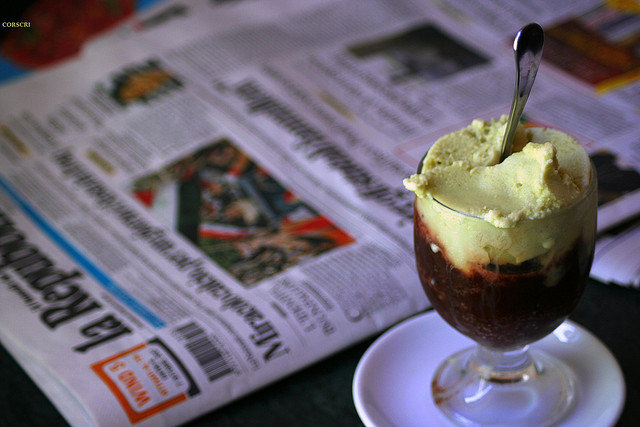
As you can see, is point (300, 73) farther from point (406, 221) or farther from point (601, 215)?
point (601, 215)

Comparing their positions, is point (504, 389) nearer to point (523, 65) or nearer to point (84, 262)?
point (523, 65)

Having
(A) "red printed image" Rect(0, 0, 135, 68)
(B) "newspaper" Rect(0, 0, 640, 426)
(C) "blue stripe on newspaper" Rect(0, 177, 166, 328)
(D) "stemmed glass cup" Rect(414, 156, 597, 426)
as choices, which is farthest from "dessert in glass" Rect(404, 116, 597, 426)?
(A) "red printed image" Rect(0, 0, 135, 68)

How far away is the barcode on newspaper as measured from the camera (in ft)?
1.66

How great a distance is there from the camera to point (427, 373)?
0.49 m

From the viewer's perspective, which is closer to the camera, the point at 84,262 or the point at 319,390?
the point at 319,390

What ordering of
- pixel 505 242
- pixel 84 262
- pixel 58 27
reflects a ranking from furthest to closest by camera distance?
pixel 58 27 < pixel 84 262 < pixel 505 242

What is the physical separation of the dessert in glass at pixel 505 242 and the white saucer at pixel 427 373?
0.01m

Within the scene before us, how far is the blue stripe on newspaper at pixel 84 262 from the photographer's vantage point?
1.85ft

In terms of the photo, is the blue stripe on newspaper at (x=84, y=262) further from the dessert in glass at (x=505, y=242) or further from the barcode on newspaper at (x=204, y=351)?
the dessert in glass at (x=505, y=242)

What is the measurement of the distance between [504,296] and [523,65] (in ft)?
0.41

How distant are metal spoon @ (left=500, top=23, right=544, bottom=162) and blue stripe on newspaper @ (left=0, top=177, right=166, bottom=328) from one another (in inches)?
11.6

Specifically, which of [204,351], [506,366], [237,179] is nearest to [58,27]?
[237,179]

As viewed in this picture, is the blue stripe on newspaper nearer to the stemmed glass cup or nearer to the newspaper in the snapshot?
the newspaper

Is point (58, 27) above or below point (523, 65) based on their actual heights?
below
